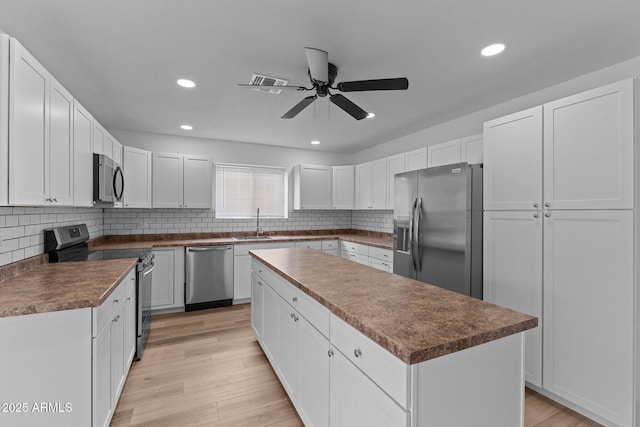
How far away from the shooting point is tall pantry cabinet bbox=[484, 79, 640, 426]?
1.78 m

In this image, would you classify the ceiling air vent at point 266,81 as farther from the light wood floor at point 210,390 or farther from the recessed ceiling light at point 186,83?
the light wood floor at point 210,390

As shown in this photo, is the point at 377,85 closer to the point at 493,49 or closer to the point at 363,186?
the point at 493,49

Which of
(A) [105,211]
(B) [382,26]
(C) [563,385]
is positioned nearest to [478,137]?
(B) [382,26]

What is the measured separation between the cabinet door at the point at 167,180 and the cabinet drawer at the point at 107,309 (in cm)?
222

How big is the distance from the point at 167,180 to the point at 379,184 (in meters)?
3.09

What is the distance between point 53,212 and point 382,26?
310cm

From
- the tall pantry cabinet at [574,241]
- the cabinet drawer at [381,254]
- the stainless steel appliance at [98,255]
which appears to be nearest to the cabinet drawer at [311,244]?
the cabinet drawer at [381,254]

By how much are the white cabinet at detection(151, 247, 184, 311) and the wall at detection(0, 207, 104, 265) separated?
1115mm

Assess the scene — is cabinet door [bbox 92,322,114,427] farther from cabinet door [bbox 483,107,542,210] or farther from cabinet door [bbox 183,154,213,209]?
cabinet door [bbox 483,107,542,210]

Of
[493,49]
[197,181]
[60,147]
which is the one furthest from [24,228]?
[493,49]

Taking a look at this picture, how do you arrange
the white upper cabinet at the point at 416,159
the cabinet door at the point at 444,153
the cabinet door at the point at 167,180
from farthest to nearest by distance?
the cabinet door at the point at 167,180 < the white upper cabinet at the point at 416,159 < the cabinet door at the point at 444,153

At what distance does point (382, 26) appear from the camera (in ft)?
5.95

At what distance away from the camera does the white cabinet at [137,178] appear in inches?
149

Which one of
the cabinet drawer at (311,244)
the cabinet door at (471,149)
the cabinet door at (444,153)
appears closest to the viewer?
the cabinet door at (471,149)
